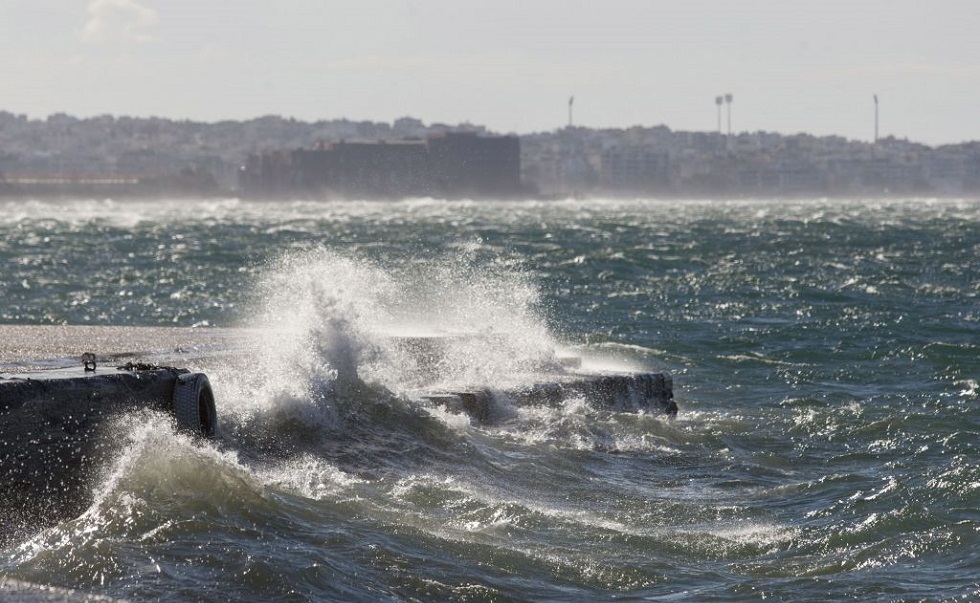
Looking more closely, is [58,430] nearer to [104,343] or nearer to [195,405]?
[195,405]

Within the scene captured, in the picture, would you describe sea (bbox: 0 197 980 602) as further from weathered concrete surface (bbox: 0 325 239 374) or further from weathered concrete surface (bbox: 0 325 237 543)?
weathered concrete surface (bbox: 0 325 239 374)

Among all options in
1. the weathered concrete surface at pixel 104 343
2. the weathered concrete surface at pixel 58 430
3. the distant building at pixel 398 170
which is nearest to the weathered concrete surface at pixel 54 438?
the weathered concrete surface at pixel 58 430

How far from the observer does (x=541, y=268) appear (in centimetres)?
3325

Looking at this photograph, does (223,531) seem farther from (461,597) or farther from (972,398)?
(972,398)

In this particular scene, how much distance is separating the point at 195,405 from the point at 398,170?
151095 mm

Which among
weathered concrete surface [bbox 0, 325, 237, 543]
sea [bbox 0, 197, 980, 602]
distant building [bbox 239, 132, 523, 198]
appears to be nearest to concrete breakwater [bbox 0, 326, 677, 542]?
weathered concrete surface [bbox 0, 325, 237, 543]

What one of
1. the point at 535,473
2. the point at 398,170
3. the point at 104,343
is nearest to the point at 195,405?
the point at 535,473

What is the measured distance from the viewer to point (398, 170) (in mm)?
158500

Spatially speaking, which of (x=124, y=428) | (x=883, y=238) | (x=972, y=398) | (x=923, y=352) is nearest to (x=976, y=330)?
(x=923, y=352)

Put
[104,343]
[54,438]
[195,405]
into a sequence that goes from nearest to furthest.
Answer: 1. [54,438]
2. [195,405]
3. [104,343]

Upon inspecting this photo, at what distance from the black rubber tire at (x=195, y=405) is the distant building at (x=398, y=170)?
147671 millimetres

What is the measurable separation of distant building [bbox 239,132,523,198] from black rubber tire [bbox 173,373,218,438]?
14767cm

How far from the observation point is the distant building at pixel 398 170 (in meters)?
157

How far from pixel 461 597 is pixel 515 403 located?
5083 millimetres
